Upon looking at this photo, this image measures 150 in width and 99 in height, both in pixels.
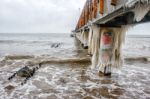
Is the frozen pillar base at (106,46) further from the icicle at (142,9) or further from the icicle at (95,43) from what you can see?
the icicle at (142,9)

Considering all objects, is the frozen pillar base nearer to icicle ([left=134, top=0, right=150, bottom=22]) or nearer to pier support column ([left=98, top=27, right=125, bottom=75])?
pier support column ([left=98, top=27, right=125, bottom=75])

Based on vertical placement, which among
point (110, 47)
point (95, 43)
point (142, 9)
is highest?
point (142, 9)

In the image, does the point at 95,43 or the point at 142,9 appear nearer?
the point at 142,9

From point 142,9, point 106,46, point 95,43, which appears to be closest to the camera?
point 142,9

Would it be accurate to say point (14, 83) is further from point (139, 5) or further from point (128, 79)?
point (139, 5)

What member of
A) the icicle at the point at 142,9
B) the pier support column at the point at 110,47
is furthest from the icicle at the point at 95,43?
the icicle at the point at 142,9

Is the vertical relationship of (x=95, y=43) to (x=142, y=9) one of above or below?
below

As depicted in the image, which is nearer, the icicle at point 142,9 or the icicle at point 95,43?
the icicle at point 142,9

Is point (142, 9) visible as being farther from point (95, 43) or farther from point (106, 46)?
point (95, 43)

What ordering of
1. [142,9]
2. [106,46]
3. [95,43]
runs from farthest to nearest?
[95,43]
[106,46]
[142,9]

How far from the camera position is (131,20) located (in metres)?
6.77

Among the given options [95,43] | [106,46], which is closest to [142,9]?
[106,46]

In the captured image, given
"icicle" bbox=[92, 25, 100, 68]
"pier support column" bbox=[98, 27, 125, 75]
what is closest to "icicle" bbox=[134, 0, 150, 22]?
"pier support column" bbox=[98, 27, 125, 75]

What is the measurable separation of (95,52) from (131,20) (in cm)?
357
